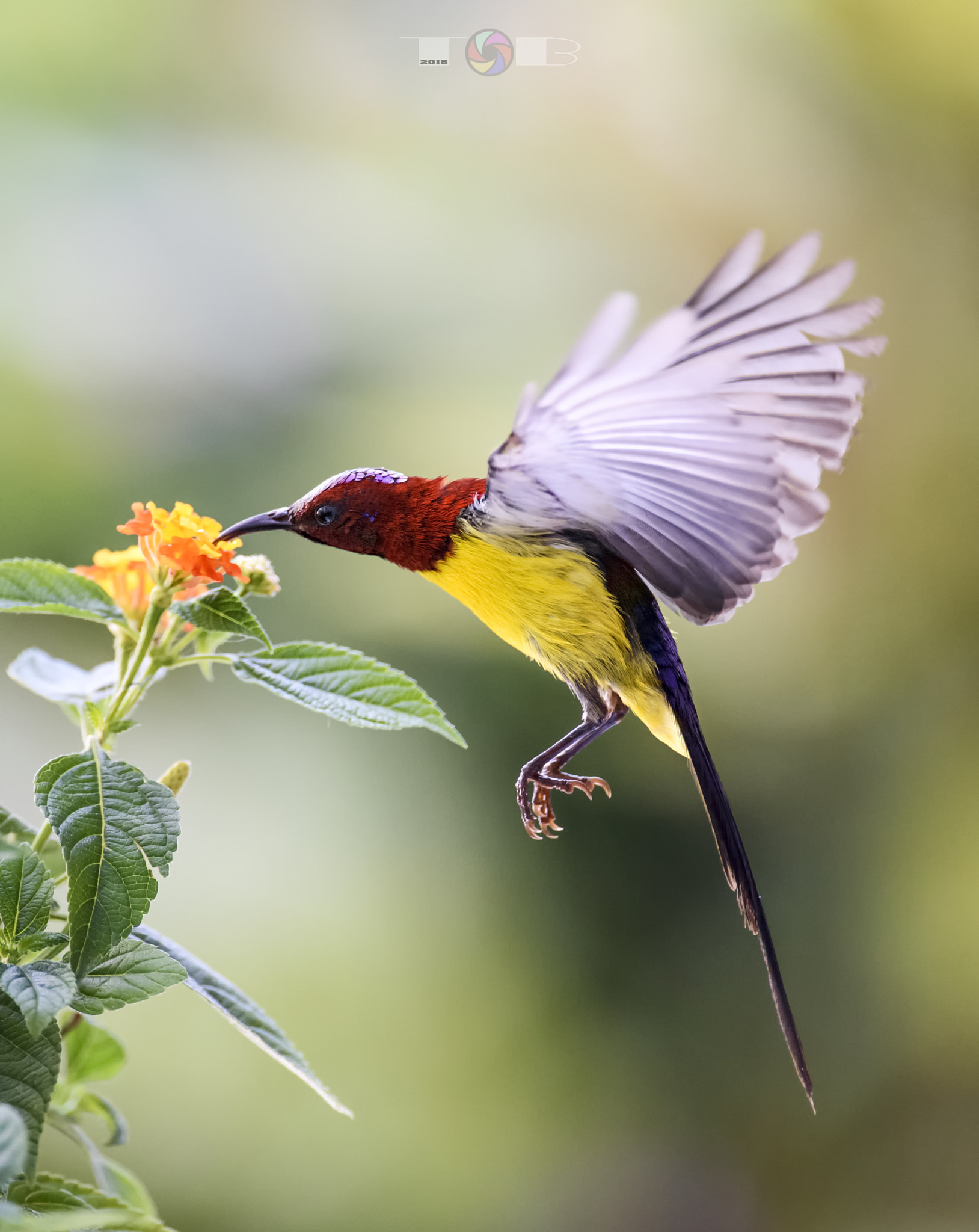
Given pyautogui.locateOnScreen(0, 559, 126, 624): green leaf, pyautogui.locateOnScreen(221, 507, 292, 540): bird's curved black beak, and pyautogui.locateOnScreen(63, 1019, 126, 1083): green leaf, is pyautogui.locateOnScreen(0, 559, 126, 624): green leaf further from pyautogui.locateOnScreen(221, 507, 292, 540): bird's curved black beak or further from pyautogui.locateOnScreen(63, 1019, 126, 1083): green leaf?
pyautogui.locateOnScreen(63, 1019, 126, 1083): green leaf

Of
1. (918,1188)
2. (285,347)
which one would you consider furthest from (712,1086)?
(285,347)

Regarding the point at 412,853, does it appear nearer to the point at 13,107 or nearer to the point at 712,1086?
the point at 712,1086

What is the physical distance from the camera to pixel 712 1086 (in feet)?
4.56

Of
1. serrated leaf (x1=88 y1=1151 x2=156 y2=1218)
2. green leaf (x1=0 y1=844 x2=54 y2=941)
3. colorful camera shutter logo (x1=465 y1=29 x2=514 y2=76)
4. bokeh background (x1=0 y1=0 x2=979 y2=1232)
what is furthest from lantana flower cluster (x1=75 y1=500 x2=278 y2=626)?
bokeh background (x1=0 y1=0 x2=979 y2=1232)

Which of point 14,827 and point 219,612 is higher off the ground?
point 219,612

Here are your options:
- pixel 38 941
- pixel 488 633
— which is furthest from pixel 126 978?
pixel 488 633

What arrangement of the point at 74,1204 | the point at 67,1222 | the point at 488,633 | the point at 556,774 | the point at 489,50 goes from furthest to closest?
the point at 488,633 < the point at 489,50 < the point at 556,774 < the point at 74,1204 < the point at 67,1222

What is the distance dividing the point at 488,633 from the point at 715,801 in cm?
94

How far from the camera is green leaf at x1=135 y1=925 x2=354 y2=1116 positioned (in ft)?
1.21

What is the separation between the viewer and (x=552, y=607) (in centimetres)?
41

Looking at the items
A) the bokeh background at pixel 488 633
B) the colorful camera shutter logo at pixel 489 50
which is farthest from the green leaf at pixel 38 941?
the bokeh background at pixel 488 633

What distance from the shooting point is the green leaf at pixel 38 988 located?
28cm

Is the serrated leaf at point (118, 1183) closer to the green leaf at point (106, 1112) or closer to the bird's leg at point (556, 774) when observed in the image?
the green leaf at point (106, 1112)

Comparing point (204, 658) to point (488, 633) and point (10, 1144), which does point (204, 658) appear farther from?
point (488, 633)
